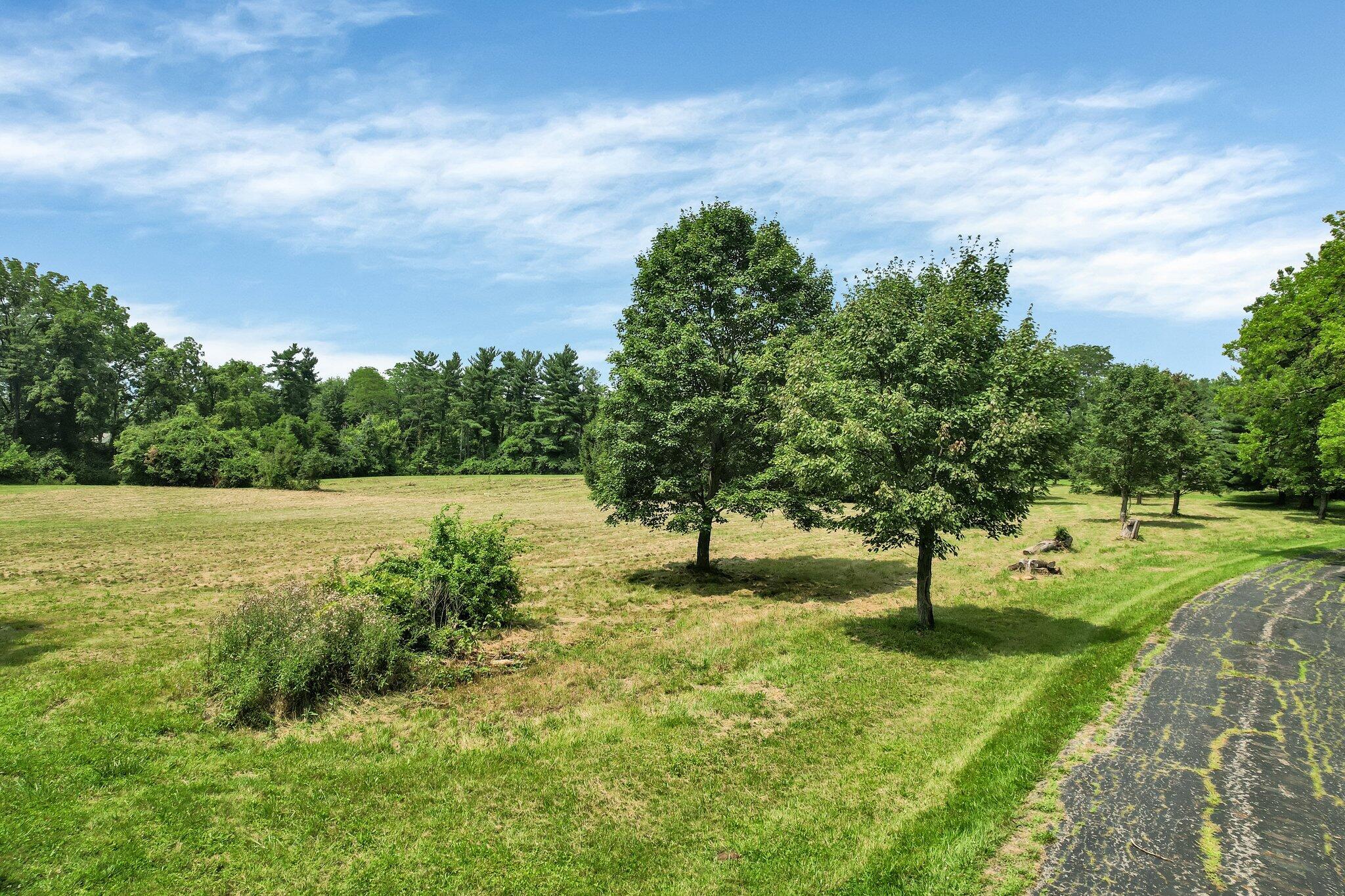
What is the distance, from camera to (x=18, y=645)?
1357 centimetres

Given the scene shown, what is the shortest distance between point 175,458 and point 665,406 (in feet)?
215

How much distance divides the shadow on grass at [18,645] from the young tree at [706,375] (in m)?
15.0

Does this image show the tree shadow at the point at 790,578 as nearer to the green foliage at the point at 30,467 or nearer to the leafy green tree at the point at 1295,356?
the leafy green tree at the point at 1295,356

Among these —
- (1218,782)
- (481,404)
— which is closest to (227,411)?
(481,404)

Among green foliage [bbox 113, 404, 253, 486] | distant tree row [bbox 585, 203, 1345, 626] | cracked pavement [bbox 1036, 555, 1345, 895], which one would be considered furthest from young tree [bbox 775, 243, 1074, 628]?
green foliage [bbox 113, 404, 253, 486]

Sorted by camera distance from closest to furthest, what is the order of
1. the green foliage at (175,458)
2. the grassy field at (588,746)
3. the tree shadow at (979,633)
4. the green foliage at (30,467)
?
the grassy field at (588,746) → the tree shadow at (979,633) → the green foliage at (30,467) → the green foliage at (175,458)

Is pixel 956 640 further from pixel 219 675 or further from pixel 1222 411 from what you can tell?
pixel 1222 411

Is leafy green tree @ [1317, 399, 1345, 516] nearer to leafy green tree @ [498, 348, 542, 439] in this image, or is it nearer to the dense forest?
the dense forest

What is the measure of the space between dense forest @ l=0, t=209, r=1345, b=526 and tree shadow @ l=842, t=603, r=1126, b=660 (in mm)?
4331

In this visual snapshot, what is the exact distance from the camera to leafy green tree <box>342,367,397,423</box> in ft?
367

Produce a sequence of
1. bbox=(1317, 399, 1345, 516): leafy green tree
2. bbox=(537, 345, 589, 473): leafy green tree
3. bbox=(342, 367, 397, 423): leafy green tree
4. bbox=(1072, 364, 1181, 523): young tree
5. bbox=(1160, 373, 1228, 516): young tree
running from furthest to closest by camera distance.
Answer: bbox=(342, 367, 397, 423): leafy green tree < bbox=(537, 345, 589, 473): leafy green tree < bbox=(1160, 373, 1228, 516): young tree < bbox=(1072, 364, 1181, 523): young tree < bbox=(1317, 399, 1345, 516): leafy green tree

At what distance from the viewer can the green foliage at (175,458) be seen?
63312 mm

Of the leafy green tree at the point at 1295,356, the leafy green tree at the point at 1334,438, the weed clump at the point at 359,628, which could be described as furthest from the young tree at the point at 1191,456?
the weed clump at the point at 359,628

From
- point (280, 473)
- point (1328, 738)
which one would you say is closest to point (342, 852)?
point (1328, 738)
